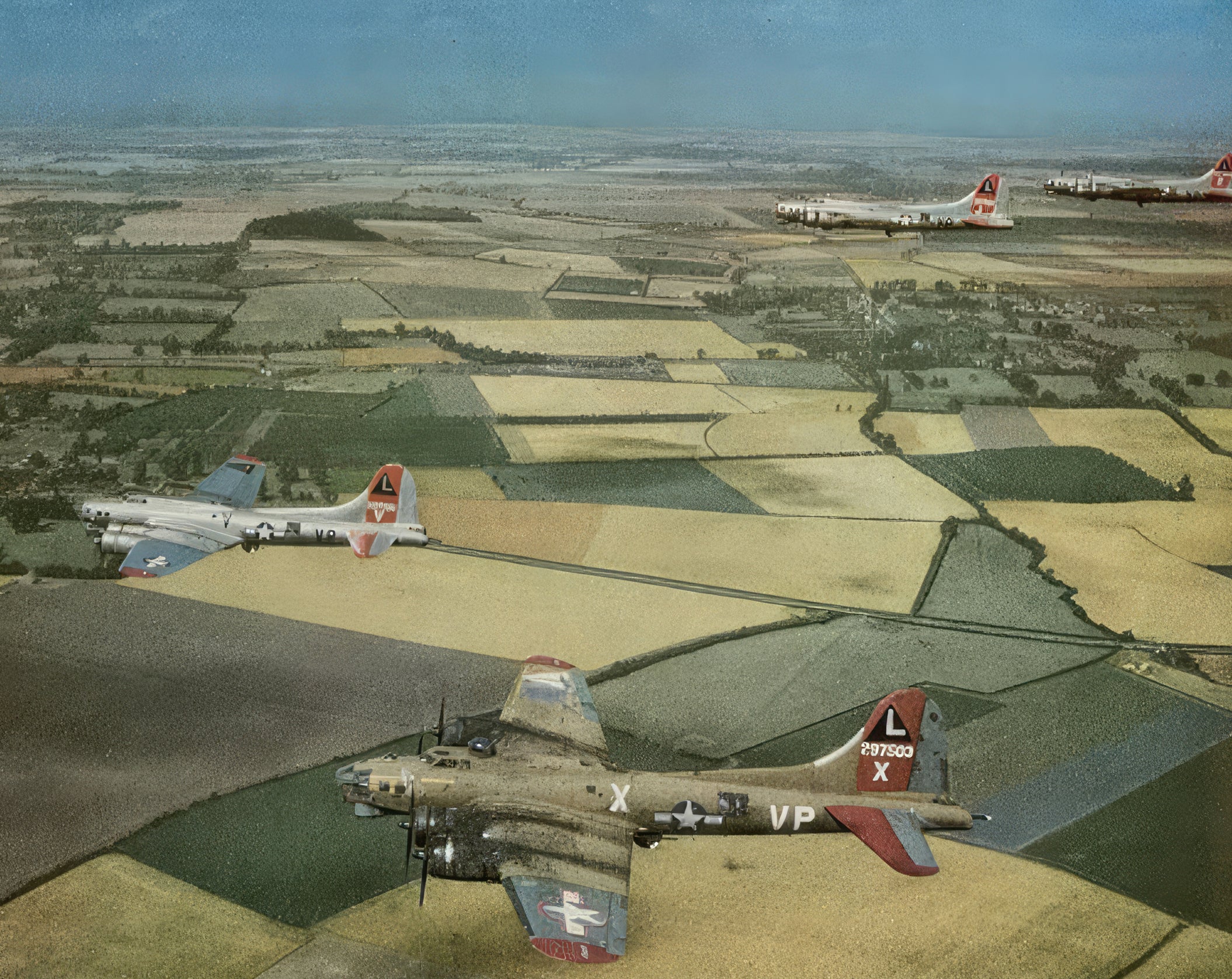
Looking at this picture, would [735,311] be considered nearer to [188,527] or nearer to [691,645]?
[691,645]

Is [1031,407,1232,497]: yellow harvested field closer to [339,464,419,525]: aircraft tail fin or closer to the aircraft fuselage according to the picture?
[339,464,419,525]: aircraft tail fin

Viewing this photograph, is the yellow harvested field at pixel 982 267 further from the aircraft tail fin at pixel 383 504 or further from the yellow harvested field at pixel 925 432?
the aircraft tail fin at pixel 383 504

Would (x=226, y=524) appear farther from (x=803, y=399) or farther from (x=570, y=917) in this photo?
(x=803, y=399)

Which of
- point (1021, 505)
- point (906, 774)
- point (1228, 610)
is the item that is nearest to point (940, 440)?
point (1021, 505)

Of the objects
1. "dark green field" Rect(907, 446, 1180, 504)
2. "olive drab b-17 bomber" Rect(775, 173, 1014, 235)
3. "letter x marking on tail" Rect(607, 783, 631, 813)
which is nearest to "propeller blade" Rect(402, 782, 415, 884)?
"letter x marking on tail" Rect(607, 783, 631, 813)

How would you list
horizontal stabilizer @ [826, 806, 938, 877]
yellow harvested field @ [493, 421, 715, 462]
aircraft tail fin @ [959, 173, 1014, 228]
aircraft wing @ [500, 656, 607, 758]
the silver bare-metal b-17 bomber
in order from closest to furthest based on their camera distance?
horizontal stabilizer @ [826, 806, 938, 877] < aircraft wing @ [500, 656, 607, 758] < the silver bare-metal b-17 bomber < aircraft tail fin @ [959, 173, 1014, 228] < yellow harvested field @ [493, 421, 715, 462]

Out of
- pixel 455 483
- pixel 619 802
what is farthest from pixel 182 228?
pixel 619 802
